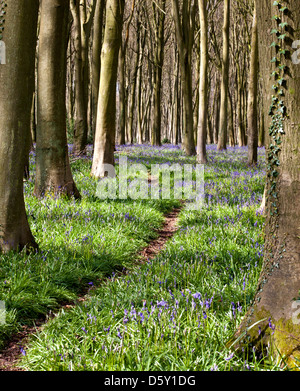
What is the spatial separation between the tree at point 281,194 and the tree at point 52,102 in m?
5.21

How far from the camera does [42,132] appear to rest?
7199 millimetres

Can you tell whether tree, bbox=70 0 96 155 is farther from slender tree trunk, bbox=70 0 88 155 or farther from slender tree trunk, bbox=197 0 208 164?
slender tree trunk, bbox=197 0 208 164

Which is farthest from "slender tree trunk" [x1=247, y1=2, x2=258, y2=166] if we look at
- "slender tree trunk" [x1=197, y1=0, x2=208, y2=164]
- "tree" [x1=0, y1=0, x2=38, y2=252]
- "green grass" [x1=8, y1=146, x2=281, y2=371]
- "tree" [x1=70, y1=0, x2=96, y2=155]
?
"tree" [x1=0, y1=0, x2=38, y2=252]

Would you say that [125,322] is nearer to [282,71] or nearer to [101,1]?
[282,71]

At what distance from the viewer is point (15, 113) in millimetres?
4484

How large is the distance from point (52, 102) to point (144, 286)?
461cm

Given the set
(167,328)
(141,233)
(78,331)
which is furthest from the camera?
(141,233)

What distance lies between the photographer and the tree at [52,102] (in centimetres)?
697

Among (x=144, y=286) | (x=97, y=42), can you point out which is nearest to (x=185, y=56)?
(x=97, y=42)

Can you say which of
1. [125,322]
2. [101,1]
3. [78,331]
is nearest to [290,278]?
[125,322]

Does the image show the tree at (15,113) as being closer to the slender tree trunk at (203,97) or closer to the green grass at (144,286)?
the green grass at (144,286)

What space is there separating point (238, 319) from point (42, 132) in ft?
18.1

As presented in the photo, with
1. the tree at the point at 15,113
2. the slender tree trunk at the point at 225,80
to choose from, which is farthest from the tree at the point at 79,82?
the tree at the point at 15,113

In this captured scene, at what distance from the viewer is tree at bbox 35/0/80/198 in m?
6.97
